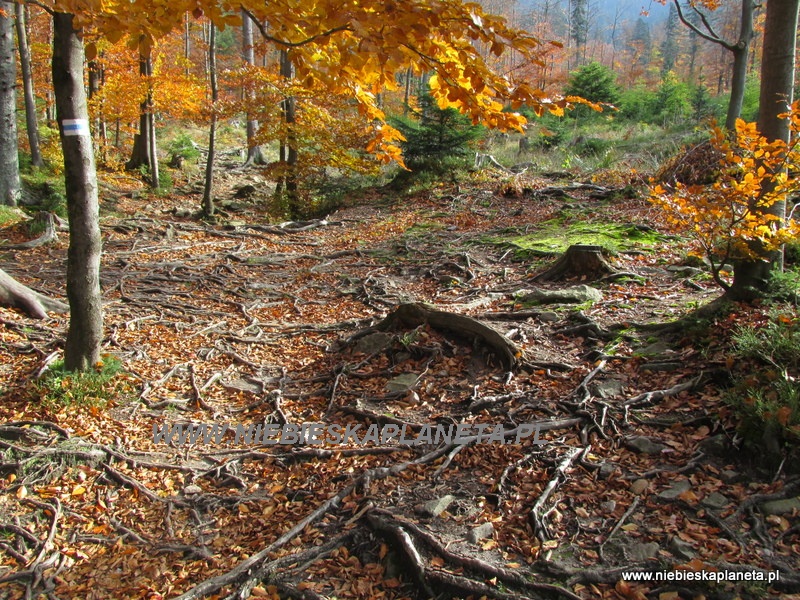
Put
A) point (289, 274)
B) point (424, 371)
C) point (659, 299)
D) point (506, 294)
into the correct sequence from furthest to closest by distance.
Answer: point (289, 274) < point (506, 294) < point (659, 299) < point (424, 371)

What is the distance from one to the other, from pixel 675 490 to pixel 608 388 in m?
1.21

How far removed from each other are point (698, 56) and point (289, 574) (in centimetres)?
5605

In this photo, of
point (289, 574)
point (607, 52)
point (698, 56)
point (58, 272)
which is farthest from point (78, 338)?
point (607, 52)

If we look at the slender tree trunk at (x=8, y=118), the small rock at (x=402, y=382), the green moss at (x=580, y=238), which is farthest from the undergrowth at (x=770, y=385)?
the slender tree trunk at (x=8, y=118)

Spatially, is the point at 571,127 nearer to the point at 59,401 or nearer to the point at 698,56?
the point at 59,401

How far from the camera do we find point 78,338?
4672 mm

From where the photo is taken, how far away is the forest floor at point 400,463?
105 inches

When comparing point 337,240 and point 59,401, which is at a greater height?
point 337,240

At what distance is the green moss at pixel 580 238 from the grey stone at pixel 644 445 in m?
4.31

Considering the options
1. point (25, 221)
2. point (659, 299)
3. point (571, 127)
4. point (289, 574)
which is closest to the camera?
point (289, 574)

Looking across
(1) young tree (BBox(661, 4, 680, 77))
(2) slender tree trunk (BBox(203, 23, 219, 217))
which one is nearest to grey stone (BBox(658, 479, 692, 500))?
(2) slender tree trunk (BBox(203, 23, 219, 217))

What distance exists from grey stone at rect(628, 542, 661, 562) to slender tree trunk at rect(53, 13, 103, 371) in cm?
454

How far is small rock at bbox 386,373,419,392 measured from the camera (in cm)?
480

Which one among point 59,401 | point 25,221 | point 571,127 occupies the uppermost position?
point 571,127
